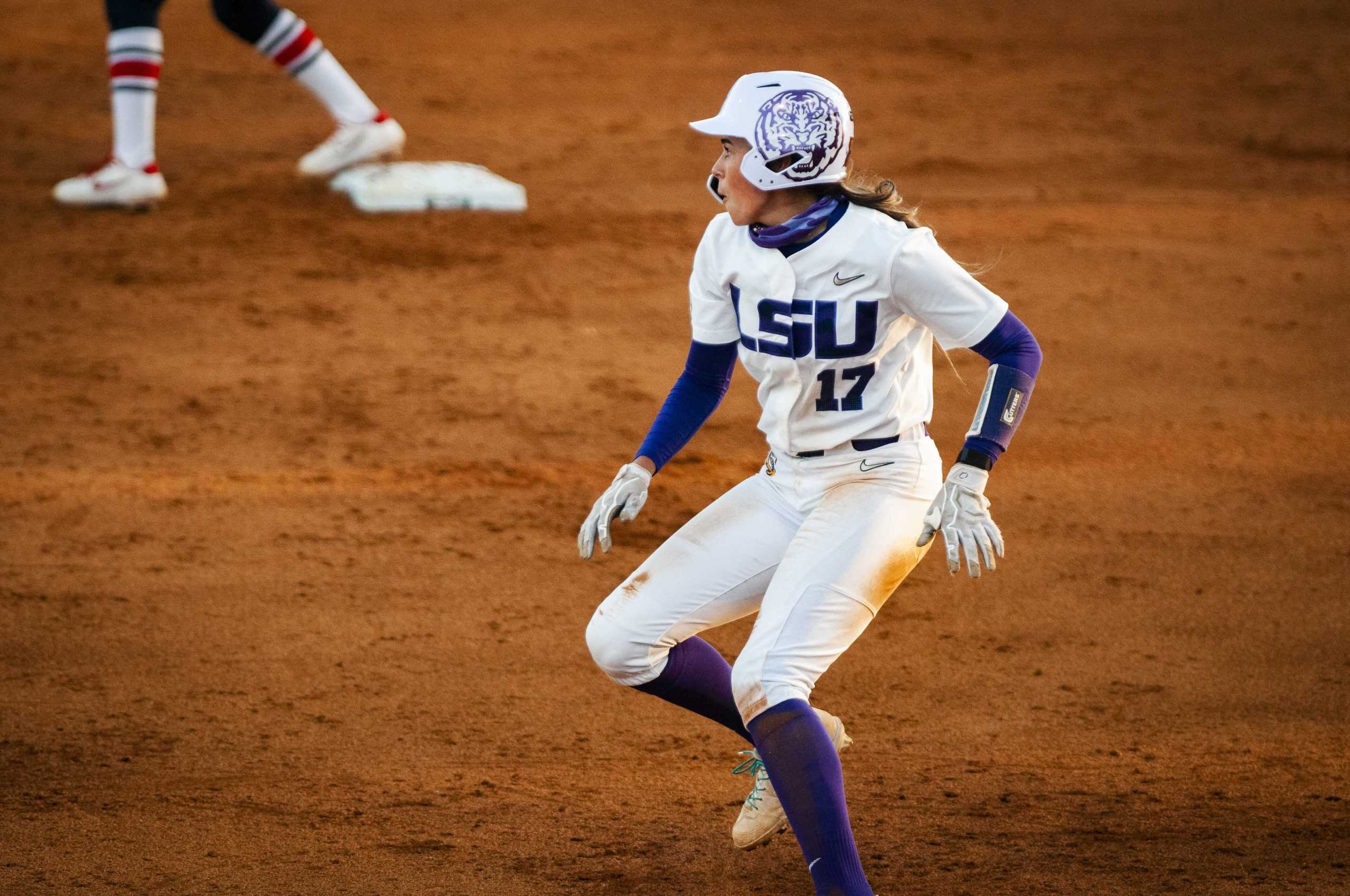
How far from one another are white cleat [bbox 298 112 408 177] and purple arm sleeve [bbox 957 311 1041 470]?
6.47m

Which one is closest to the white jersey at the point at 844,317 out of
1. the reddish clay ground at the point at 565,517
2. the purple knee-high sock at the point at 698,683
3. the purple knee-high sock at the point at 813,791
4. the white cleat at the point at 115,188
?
the purple knee-high sock at the point at 698,683

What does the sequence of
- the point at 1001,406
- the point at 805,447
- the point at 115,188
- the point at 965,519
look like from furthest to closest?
the point at 115,188 < the point at 805,447 < the point at 1001,406 < the point at 965,519

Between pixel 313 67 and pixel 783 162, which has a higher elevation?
pixel 783 162

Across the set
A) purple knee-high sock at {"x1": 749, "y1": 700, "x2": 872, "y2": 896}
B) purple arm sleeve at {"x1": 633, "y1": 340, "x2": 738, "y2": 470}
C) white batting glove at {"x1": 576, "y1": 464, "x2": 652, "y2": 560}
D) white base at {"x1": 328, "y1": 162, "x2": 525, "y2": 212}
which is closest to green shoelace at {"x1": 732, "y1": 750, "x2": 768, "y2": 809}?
purple knee-high sock at {"x1": 749, "y1": 700, "x2": 872, "y2": 896}

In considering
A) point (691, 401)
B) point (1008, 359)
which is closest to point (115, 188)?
point (691, 401)

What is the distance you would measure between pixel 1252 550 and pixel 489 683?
289 cm

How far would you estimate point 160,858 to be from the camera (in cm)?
360

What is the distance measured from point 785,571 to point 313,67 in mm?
6535

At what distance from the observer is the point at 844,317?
338 centimetres

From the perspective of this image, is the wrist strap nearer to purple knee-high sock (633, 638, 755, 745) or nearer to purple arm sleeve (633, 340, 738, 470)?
purple arm sleeve (633, 340, 738, 470)

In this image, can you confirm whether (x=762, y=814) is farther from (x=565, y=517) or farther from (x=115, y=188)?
(x=115, y=188)

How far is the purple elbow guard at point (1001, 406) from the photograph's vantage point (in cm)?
333

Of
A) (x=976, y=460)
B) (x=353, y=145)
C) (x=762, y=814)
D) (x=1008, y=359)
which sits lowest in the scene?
(x=762, y=814)

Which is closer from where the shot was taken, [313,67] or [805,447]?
[805,447]
